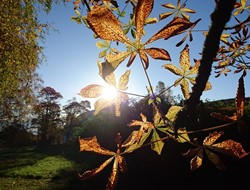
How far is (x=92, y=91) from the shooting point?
0.76 metres

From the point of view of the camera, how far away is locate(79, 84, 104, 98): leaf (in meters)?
0.75

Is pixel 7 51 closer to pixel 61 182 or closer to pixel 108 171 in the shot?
pixel 61 182

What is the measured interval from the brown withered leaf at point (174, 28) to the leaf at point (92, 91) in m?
0.31

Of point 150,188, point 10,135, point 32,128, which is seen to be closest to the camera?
point 150,188

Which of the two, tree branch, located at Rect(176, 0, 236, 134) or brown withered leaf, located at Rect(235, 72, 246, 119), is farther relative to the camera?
brown withered leaf, located at Rect(235, 72, 246, 119)

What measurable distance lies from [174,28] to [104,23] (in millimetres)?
145

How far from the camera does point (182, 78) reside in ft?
2.81

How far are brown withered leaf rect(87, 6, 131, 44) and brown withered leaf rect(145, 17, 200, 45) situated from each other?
0.28ft

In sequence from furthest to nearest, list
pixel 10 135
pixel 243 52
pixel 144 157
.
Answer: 1. pixel 10 135
2. pixel 144 157
3. pixel 243 52

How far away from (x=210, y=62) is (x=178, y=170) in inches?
275

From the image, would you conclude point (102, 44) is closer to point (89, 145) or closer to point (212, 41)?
point (89, 145)

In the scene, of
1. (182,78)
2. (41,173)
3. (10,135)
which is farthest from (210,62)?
(10,135)

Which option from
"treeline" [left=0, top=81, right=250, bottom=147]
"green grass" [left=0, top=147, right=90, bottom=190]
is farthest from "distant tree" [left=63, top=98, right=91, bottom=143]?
"green grass" [left=0, top=147, right=90, bottom=190]

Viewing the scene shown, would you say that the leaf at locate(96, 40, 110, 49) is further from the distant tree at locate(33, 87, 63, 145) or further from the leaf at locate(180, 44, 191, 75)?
the distant tree at locate(33, 87, 63, 145)
